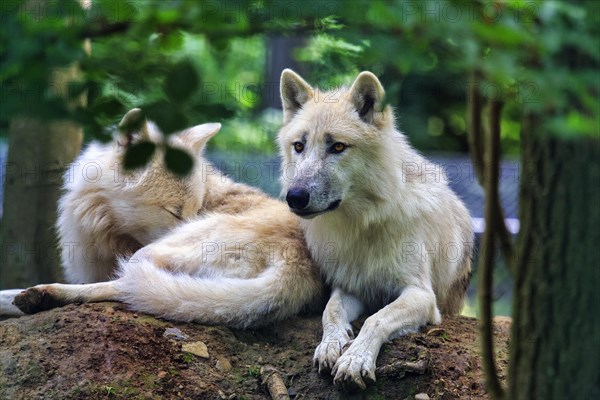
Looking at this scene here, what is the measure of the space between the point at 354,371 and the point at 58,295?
2113 millimetres

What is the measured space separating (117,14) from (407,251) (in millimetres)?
3671

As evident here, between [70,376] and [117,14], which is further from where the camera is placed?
[70,376]

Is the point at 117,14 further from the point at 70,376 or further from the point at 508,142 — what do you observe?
the point at 508,142

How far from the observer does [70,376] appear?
4.29m

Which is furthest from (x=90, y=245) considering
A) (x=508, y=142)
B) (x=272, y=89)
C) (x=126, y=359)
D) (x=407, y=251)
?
(x=508, y=142)

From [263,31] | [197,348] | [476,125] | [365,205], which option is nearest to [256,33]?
[263,31]

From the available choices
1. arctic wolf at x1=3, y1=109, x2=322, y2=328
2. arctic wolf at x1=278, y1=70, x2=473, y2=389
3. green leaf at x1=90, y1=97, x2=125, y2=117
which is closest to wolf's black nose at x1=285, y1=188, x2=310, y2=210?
arctic wolf at x1=278, y1=70, x2=473, y2=389

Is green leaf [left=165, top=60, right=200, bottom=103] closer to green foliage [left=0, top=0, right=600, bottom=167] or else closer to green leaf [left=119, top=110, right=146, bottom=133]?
green foliage [left=0, top=0, right=600, bottom=167]

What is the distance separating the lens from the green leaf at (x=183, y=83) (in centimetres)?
187

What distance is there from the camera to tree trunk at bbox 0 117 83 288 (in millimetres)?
6688

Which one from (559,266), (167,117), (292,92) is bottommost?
(559,266)

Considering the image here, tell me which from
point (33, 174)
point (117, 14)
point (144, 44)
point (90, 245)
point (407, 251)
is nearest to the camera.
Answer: point (117, 14)

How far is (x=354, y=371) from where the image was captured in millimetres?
4340

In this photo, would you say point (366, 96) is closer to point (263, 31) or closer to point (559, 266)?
point (559, 266)
